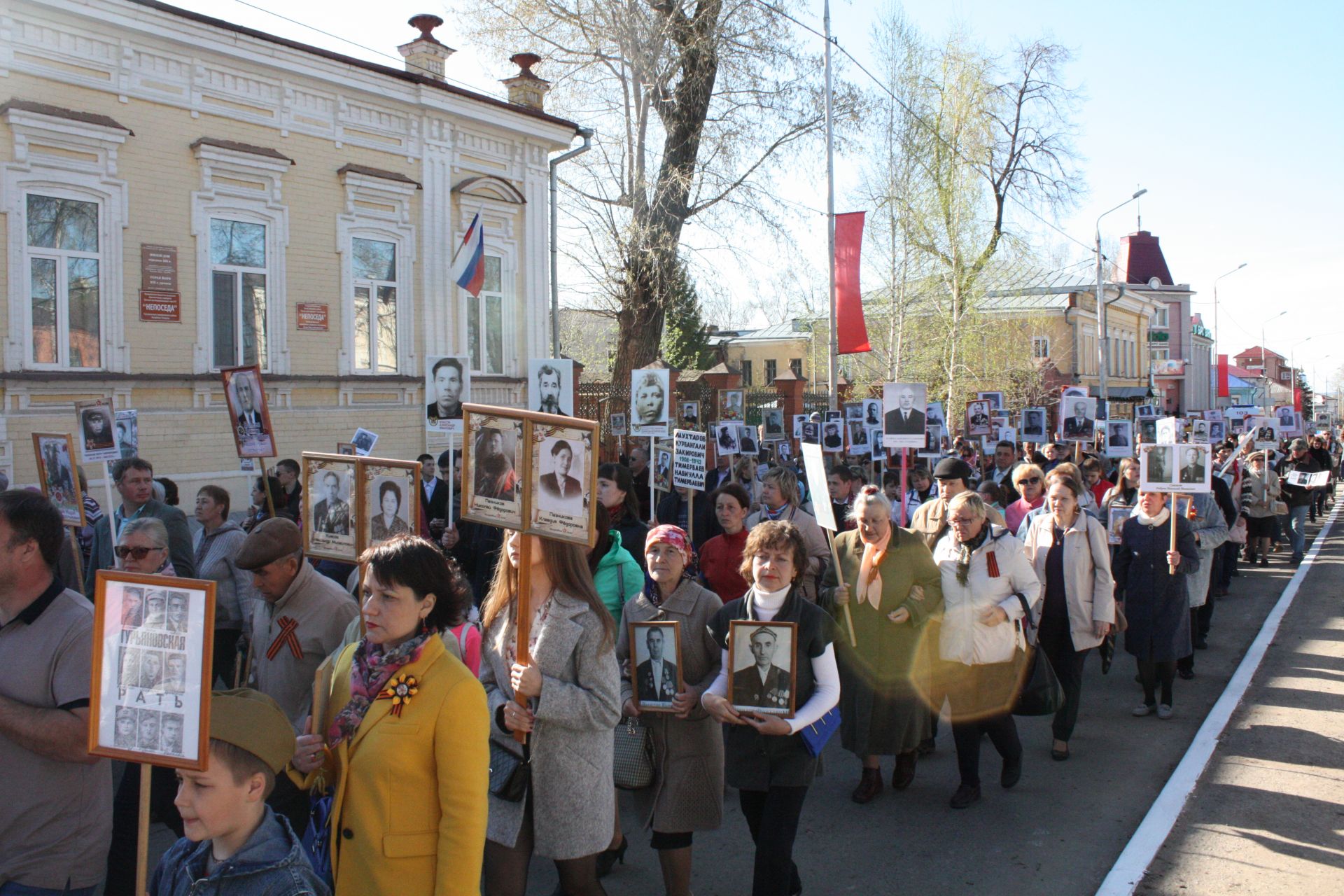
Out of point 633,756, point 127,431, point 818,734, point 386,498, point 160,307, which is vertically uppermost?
point 160,307

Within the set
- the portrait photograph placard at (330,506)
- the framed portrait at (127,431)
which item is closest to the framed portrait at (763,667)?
the portrait photograph placard at (330,506)

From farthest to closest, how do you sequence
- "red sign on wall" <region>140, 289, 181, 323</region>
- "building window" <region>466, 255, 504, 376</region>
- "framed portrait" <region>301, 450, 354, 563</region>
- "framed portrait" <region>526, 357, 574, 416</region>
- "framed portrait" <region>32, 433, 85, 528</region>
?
"building window" <region>466, 255, 504, 376</region>, "red sign on wall" <region>140, 289, 181, 323</region>, "framed portrait" <region>526, 357, 574, 416</region>, "framed portrait" <region>32, 433, 85, 528</region>, "framed portrait" <region>301, 450, 354, 563</region>

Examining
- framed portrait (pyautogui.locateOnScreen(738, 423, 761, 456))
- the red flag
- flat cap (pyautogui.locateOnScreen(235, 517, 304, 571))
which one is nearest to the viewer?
flat cap (pyautogui.locateOnScreen(235, 517, 304, 571))

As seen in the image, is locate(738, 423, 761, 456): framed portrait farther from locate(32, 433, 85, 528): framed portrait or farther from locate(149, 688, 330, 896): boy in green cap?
locate(149, 688, 330, 896): boy in green cap

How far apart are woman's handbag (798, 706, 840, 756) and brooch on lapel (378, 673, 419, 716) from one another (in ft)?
6.28

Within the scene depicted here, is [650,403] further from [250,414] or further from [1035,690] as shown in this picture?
[1035,690]

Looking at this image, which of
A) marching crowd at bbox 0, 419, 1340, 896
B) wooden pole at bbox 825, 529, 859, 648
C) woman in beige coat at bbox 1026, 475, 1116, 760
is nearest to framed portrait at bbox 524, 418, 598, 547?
marching crowd at bbox 0, 419, 1340, 896

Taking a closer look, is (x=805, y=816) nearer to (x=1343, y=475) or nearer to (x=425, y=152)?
(x=425, y=152)

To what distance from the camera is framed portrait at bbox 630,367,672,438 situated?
39.3ft

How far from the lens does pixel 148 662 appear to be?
2676 millimetres

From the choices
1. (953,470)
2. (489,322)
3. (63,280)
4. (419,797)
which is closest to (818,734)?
(419,797)

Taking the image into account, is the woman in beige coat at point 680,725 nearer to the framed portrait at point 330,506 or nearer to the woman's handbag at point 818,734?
the woman's handbag at point 818,734

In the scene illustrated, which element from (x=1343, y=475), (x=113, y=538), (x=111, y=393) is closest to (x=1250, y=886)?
(x=113, y=538)

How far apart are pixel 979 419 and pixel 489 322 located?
8.71 m
